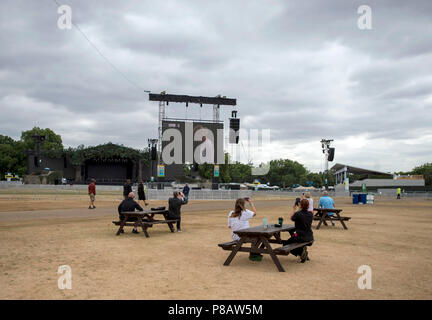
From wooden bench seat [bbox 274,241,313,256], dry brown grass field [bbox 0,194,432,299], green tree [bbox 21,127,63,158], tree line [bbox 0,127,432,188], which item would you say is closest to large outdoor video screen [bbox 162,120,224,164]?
tree line [bbox 0,127,432,188]

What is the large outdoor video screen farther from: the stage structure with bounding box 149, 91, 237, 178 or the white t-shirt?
the white t-shirt

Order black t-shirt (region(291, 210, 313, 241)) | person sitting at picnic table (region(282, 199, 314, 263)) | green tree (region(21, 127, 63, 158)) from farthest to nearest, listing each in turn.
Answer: green tree (region(21, 127, 63, 158)) → black t-shirt (region(291, 210, 313, 241)) → person sitting at picnic table (region(282, 199, 314, 263))

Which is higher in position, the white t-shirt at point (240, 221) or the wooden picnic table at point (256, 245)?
the white t-shirt at point (240, 221)

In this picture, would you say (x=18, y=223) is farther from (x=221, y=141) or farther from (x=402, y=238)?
(x=221, y=141)

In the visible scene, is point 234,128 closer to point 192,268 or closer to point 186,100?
point 186,100

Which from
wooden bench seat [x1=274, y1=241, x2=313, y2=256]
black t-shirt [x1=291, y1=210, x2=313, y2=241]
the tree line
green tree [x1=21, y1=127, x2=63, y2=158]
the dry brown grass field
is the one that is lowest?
the dry brown grass field

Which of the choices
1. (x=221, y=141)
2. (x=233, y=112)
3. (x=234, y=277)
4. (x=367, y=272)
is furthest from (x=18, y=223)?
(x=221, y=141)

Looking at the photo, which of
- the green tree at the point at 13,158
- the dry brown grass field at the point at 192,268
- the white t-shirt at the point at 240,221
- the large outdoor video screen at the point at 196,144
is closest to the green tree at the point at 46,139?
the green tree at the point at 13,158

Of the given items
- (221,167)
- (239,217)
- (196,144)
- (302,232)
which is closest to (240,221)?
(239,217)

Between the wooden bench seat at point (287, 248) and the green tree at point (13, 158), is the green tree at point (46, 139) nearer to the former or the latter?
the green tree at point (13, 158)

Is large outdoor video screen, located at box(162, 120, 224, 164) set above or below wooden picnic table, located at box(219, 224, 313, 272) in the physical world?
above
